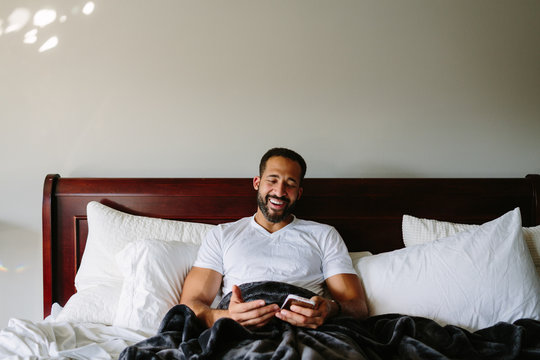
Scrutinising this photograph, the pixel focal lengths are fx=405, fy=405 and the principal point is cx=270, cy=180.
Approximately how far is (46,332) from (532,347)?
61.8 inches

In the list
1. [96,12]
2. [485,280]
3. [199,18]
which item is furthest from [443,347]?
[96,12]

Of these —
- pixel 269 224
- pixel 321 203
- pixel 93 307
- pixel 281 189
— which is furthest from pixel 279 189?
pixel 93 307

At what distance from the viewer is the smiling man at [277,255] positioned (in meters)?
1.57

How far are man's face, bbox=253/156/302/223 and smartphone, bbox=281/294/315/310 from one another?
0.45 meters

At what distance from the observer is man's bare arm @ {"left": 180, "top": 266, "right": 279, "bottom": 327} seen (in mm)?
1322

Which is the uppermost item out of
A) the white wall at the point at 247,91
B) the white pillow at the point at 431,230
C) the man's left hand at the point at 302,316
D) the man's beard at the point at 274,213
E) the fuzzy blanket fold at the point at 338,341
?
the white wall at the point at 247,91

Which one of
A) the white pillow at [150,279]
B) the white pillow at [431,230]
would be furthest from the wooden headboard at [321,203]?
the white pillow at [150,279]

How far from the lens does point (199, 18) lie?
6.95 feet

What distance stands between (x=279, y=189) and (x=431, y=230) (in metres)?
0.74

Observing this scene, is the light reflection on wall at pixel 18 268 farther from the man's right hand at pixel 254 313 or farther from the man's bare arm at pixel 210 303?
the man's right hand at pixel 254 313

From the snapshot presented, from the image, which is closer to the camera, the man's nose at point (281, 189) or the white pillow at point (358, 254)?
the man's nose at point (281, 189)

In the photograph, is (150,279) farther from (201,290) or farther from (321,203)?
(321,203)

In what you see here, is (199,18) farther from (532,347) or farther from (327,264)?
(532,347)

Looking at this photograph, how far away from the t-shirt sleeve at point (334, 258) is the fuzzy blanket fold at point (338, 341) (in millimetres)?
266
